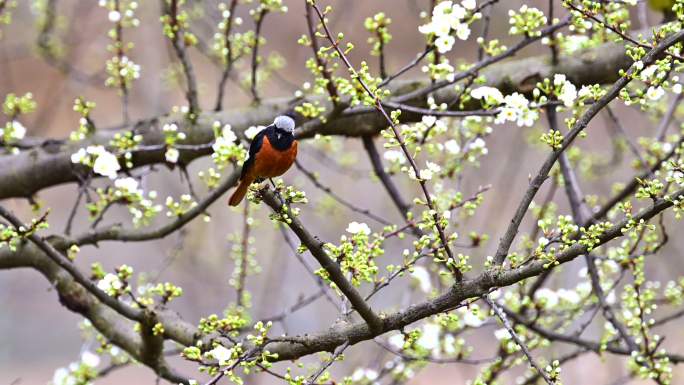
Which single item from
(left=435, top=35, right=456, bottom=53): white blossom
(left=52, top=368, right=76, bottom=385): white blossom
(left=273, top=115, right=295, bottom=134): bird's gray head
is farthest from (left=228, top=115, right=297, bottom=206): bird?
(left=52, top=368, right=76, bottom=385): white blossom

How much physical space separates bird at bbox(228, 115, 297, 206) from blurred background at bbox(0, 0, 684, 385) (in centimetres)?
304

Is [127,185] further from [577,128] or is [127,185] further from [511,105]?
[577,128]

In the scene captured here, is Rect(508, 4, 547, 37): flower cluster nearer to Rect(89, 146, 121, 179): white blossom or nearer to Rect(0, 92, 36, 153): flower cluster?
Rect(89, 146, 121, 179): white blossom

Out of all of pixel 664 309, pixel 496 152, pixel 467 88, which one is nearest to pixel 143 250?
pixel 496 152

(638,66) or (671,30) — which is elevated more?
(671,30)

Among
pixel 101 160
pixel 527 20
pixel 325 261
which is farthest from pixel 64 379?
pixel 527 20

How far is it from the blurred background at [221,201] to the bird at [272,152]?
304 cm

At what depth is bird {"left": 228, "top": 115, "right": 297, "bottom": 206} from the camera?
2646mm

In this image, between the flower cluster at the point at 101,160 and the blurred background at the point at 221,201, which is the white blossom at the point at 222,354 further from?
the blurred background at the point at 221,201

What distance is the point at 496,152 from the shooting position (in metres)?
8.07

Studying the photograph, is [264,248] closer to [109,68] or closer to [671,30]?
[109,68]

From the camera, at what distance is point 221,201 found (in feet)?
26.5

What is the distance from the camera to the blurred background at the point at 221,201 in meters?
6.88

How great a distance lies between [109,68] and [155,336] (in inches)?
49.9
